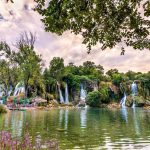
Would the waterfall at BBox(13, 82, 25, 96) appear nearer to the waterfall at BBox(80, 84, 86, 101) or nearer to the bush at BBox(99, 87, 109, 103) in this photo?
the waterfall at BBox(80, 84, 86, 101)

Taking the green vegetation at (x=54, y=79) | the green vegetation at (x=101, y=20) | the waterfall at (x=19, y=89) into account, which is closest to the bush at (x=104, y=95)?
the green vegetation at (x=54, y=79)

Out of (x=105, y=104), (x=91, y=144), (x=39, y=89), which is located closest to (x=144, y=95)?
(x=105, y=104)

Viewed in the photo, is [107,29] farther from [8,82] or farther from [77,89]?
[77,89]

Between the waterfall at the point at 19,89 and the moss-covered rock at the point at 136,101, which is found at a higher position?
the waterfall at the point at 19,89

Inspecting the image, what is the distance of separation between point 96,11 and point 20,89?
9095cm

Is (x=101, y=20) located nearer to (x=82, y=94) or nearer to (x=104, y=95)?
(x=104, y=95)

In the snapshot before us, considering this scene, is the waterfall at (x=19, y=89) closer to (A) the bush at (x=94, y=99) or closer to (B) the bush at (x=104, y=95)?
(A) the bush at (x=94, y=99)

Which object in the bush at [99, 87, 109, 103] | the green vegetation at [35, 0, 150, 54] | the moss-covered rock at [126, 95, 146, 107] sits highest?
the bush at [99, 87, 109, 103]

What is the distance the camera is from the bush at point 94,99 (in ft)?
339

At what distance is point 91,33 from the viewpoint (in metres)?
8.62

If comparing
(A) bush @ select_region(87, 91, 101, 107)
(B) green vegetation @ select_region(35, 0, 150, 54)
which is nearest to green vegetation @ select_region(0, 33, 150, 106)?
(A) bush @ select_region(87, 91, 101, 107)

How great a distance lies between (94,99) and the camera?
340 ft

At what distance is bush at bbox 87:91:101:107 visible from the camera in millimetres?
103188

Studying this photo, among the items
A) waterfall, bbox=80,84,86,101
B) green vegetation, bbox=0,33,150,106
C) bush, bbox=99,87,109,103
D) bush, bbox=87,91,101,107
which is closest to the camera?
green vegetation, bbox=0,33,150,106
